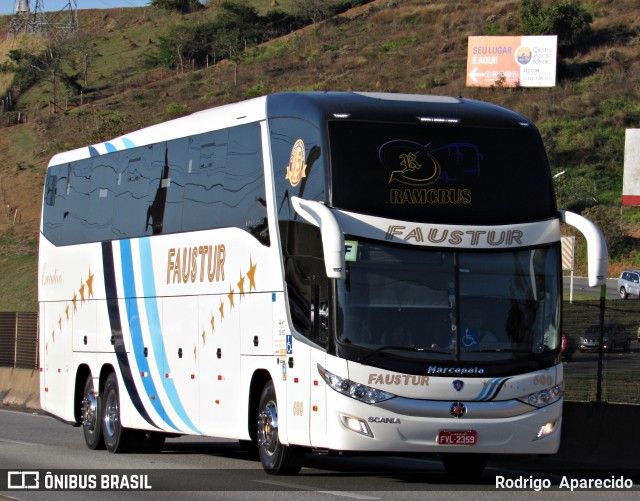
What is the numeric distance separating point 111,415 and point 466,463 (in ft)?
21.6

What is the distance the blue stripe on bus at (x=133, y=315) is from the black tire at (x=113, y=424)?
1.02 metres

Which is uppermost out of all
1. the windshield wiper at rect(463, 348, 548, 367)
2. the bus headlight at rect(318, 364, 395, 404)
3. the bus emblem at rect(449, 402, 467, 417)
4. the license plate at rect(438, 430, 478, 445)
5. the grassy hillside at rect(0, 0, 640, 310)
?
the grassy hillside at rect(0, 0, 640, 310)

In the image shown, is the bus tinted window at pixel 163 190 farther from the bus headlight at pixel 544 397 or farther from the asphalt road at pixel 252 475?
the bus headlight at pixel 544 397

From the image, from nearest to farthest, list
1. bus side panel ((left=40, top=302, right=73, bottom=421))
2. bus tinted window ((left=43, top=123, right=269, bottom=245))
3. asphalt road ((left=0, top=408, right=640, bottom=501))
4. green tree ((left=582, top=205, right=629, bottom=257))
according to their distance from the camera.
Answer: asphalt road ((left=0, top=408, right=640, bottom=501)) < bus tinted window ((left=43, top=123, right=269, bottom=245)) < bus side panel ((left=40, top=302, right=73, bottom=421)) < green tree ((left=582, top=205, right=629, bottom=257))

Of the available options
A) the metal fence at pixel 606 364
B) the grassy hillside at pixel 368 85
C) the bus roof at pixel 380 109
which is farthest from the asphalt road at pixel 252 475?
the grassy hillside at pixel 368 85

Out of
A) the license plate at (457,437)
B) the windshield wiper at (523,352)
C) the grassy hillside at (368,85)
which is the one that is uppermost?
the grassy hillside at (368,85)

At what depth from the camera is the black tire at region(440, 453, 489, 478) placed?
14.8 meters

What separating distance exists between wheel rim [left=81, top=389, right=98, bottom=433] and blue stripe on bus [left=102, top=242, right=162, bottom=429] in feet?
3.63

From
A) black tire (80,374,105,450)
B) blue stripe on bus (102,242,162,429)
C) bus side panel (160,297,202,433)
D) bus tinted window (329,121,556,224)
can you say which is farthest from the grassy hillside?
bus tinted window (329,121,556,224)

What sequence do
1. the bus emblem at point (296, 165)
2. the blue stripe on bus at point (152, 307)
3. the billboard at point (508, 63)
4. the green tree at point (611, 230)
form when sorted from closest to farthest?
the bus emblem at point (296, 165) → the blue stripe on bus at point (152, 307) → the green tree at point (611, 230) → the billboard at point (508, 63)

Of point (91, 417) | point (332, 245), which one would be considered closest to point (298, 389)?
point (332, 245)

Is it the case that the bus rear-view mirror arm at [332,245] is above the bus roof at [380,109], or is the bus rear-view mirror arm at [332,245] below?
below

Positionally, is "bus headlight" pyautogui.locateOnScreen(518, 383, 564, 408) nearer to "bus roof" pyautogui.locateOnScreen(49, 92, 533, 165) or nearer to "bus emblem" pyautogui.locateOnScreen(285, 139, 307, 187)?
"bus roof" pyautogui.locateOnScreen(49, 92, 533, 165)

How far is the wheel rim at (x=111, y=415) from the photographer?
1916 cm
